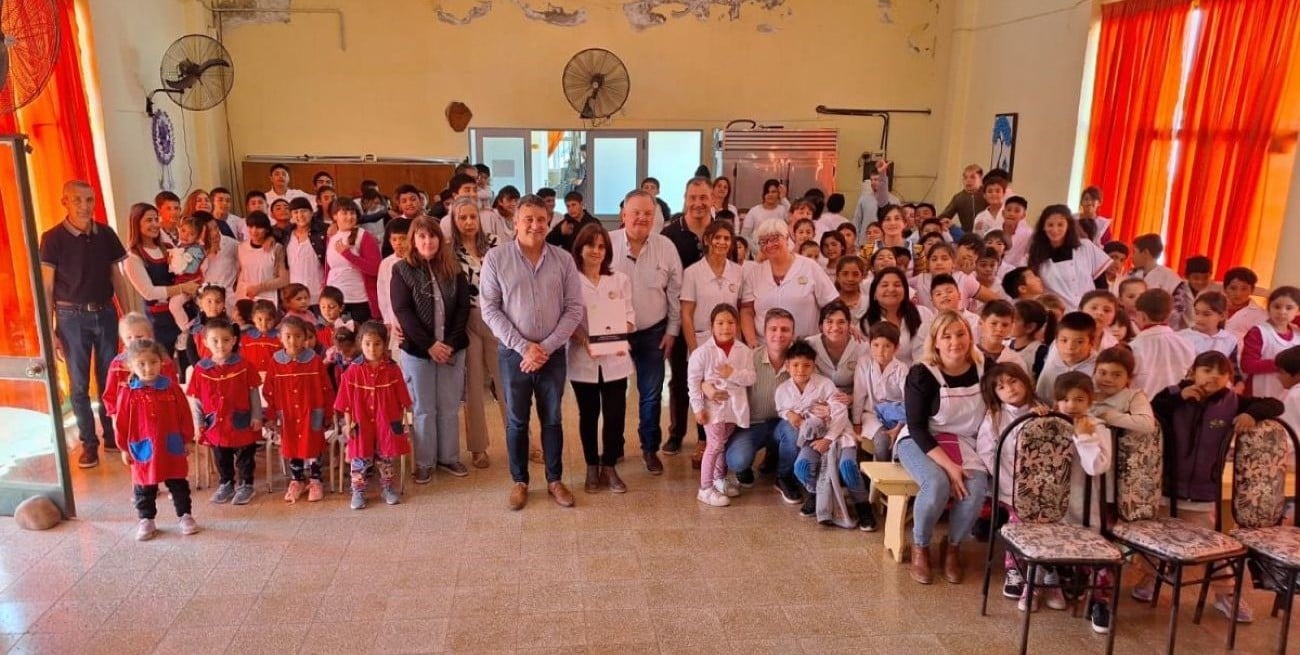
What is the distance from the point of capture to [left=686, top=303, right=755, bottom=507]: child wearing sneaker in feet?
13.0

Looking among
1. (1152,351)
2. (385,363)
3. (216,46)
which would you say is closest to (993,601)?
(1152,351)

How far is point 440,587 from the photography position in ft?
10.5

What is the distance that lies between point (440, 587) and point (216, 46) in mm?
5821

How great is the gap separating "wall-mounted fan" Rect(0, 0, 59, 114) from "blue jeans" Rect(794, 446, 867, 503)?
3859 mm

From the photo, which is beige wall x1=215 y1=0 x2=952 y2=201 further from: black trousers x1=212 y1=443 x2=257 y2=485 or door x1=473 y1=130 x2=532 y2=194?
black trousers x1=212 y1=443 x2=257 y2=485

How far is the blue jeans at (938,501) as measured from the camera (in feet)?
10.7

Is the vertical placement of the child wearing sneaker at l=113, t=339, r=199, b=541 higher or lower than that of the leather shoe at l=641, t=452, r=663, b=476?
higher

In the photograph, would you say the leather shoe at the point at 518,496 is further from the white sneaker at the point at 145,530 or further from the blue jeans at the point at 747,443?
the white sneaker at the point at 145,530

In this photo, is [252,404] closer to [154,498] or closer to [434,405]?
[154,498]

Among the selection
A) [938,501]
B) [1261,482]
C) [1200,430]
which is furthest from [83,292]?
[1261,482]

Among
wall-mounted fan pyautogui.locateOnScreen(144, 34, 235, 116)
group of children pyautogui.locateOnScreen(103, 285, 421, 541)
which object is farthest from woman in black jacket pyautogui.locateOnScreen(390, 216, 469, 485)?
wall-mounted fan pyautogui.locateOnScreen(144, 34, 235, 116)

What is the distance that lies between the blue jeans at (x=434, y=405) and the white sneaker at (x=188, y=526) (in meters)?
1.07

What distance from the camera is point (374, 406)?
3.92 m

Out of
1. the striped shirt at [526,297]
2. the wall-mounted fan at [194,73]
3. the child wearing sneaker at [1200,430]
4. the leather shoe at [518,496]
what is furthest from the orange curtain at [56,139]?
the child wearing sneaker at [1200,430]
